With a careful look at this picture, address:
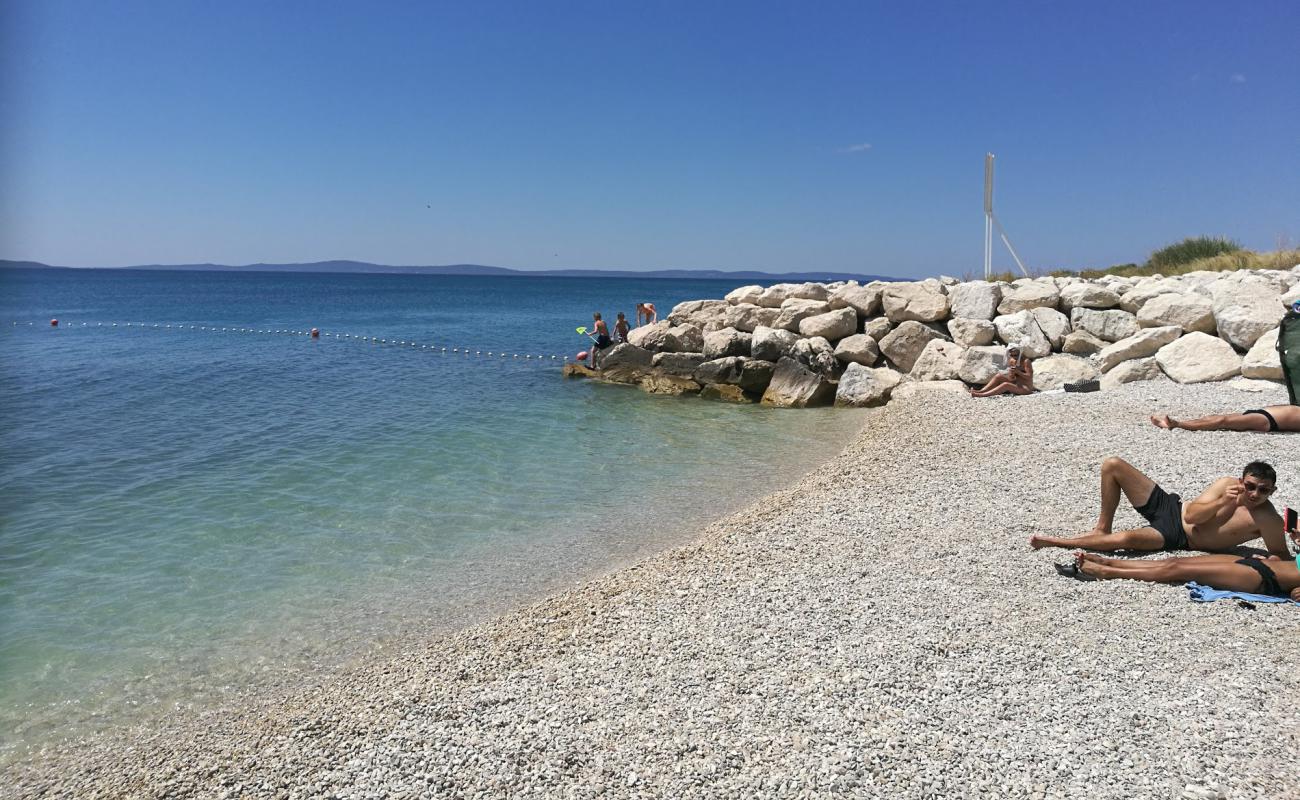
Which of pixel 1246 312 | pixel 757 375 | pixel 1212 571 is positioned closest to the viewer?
pixel 1212 571

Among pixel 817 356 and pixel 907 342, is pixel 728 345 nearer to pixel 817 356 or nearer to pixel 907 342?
pixel 817 356

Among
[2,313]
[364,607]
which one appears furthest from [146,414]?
[2,313]

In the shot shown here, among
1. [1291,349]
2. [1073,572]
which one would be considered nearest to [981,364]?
[1291,349]

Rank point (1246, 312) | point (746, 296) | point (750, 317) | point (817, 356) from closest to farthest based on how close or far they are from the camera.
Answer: point (1246, 312) → point (817, 356) → point (750, 317) → point (746, 296)

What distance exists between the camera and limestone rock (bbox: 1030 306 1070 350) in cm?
1627

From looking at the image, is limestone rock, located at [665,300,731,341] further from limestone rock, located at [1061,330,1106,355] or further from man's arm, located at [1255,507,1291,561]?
man's arm, located at [1255,507,1291,561]

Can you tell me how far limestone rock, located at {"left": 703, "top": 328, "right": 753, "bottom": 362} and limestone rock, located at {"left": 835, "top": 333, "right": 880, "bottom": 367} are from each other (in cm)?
217

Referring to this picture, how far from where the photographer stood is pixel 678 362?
1978 centimetres

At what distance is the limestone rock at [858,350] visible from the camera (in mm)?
18031

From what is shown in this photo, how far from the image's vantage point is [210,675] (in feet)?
19.8

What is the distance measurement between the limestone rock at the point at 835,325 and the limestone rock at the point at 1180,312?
5.85m

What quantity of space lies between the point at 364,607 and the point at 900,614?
4627mm

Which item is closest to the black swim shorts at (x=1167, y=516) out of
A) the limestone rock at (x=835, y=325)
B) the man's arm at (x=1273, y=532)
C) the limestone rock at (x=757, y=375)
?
the man's arm at (x=1273, y=532)

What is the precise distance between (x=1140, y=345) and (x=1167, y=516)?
955cm
